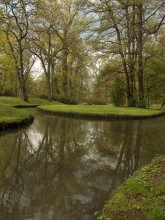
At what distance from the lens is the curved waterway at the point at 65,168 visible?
6031mm

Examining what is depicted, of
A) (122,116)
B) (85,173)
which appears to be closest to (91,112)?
(122,116)

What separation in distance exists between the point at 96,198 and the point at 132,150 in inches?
215

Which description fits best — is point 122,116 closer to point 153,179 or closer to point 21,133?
point 21,133

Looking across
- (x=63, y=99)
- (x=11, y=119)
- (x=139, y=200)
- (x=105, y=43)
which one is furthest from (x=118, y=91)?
(x=139, y=200)

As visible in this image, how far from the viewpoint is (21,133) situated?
1490 centimetres

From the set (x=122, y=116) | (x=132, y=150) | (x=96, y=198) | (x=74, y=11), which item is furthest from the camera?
(x=74, y=11)

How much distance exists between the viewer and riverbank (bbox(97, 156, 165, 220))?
5137 mm

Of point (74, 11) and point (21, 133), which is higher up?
point (74, 11)

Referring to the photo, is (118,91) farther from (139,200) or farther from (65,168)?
(139,200)

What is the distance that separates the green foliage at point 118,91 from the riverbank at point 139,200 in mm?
26419

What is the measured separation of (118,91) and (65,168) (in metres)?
25.5

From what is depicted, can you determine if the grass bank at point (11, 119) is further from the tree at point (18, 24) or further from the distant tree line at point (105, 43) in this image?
the distant tree line at point (105, 43)

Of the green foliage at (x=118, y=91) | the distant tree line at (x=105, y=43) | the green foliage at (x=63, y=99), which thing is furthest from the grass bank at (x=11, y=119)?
Answer: the green foliage at (x=63, y=99)

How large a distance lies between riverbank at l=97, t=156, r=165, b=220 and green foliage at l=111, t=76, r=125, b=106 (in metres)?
26.4
